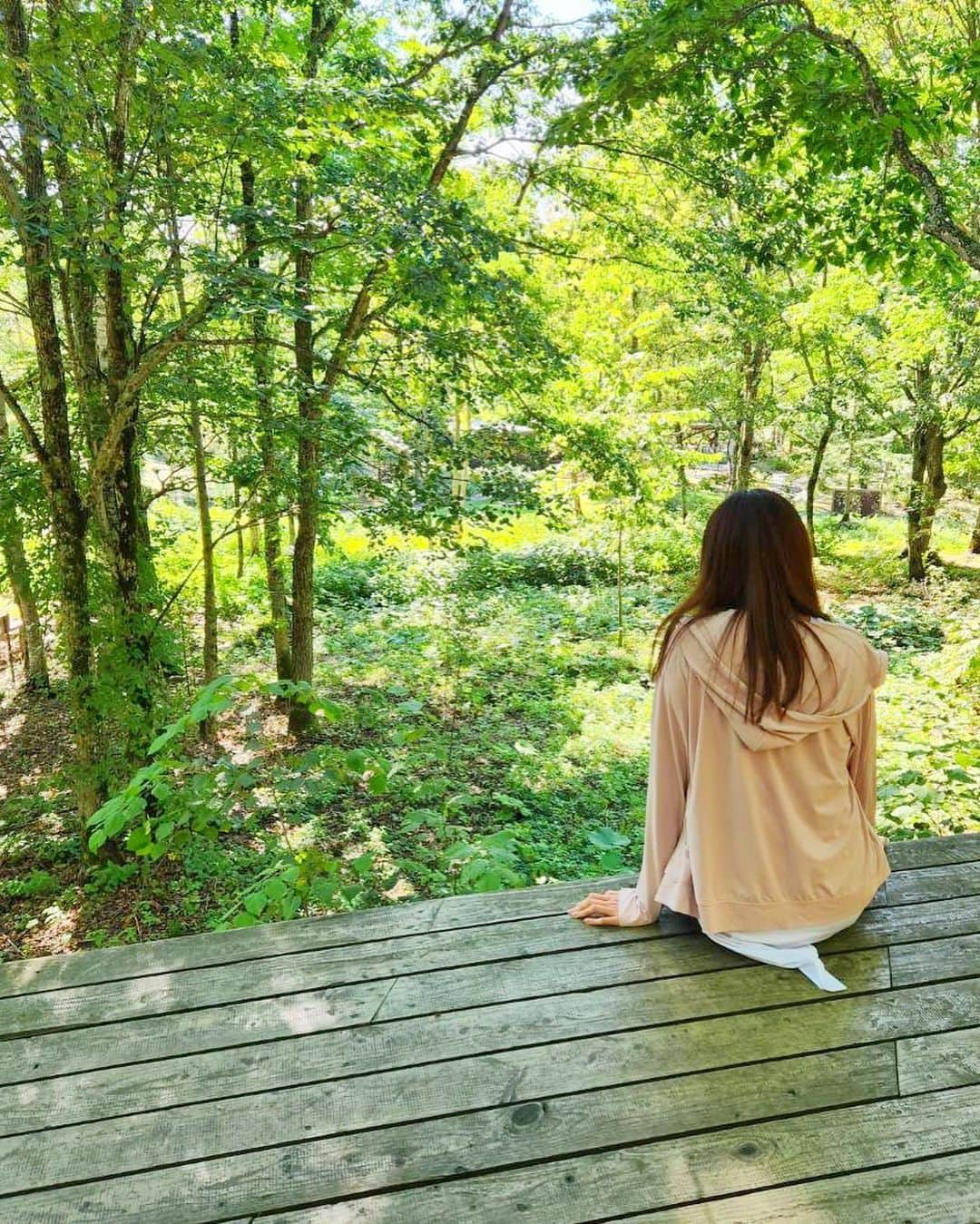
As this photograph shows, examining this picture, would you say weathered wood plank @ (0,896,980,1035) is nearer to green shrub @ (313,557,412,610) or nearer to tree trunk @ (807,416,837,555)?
green shrub @ (313,557,412,610)

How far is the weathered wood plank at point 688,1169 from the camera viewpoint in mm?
1427

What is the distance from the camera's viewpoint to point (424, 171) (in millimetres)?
6113

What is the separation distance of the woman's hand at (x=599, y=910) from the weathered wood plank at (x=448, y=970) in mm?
25

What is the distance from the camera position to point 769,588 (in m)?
1.96

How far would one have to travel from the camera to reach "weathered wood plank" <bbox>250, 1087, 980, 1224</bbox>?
1.43 metres

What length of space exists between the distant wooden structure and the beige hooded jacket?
1958 centimetres

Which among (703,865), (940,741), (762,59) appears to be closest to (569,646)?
(940,741)

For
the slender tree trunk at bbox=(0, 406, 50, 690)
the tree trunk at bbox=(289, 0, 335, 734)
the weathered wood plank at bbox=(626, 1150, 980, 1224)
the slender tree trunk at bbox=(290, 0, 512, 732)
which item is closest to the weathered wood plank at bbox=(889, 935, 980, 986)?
the weathered wood plank at bbox=(626, 1150, 980, 1224)

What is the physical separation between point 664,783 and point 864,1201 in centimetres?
98

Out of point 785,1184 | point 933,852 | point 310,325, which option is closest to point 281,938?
point 785,1184

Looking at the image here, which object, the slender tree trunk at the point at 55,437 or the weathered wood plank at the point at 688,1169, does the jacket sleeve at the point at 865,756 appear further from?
the slender tree trunk at the point at 55,437

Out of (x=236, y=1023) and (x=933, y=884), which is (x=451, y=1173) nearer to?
(x=236, y=1023)

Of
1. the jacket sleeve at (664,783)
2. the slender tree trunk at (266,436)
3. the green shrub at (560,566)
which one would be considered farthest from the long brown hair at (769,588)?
the green shrub at (560,566)

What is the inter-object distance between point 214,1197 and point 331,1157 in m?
0.22
